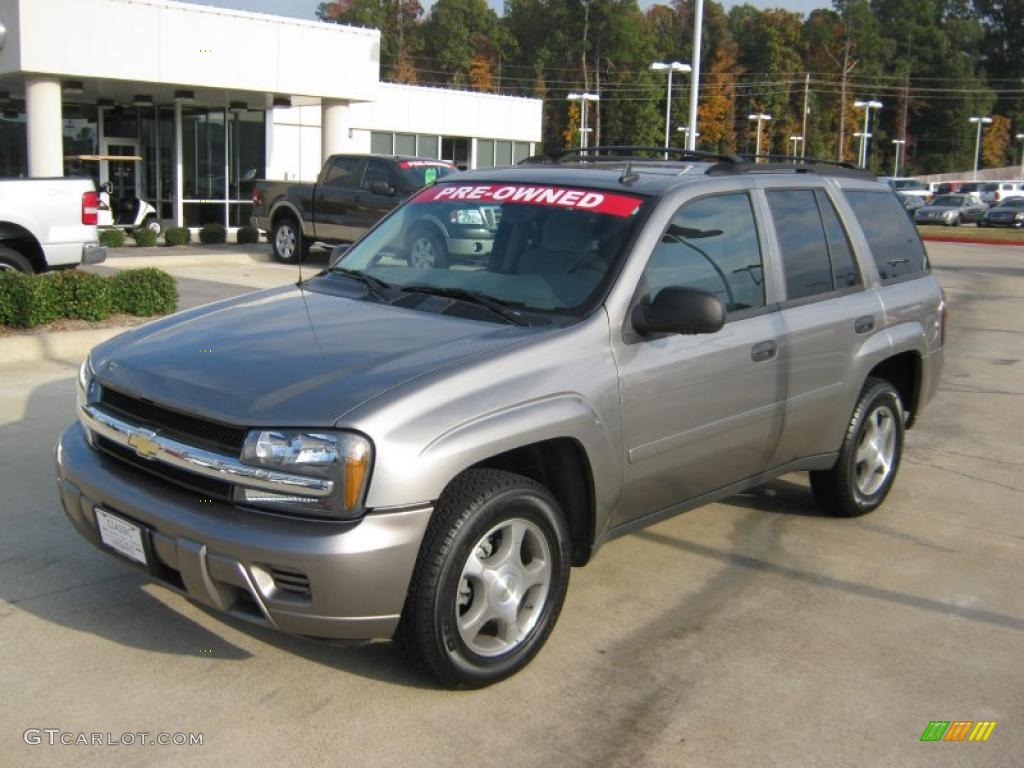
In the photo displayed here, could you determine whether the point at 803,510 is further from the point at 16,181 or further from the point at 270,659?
the point at 16,181

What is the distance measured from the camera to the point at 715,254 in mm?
4828

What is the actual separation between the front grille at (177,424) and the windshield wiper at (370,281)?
1177 mm

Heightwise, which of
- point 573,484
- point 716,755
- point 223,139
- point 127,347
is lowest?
point 716,755

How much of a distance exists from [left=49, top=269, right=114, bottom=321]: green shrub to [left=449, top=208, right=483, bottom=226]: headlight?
6.41 metres

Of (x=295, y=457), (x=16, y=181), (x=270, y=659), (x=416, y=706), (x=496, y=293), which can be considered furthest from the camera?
(x=16, y=181)

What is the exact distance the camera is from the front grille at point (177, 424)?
354cm

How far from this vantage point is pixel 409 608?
357 cm

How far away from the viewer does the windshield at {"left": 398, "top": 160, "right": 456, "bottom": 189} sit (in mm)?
17703

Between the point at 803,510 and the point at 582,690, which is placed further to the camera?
the point at 803,510

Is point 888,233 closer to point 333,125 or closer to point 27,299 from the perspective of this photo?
point 27,299

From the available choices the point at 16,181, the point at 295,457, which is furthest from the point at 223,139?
the point at 295,457

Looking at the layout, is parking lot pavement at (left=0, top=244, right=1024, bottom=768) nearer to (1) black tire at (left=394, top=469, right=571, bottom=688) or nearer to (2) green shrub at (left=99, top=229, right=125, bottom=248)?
(1) black tire at (left=394, top=469, right=571, bottom=688)

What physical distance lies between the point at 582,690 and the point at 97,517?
6.13 ft

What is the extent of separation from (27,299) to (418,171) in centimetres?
909
